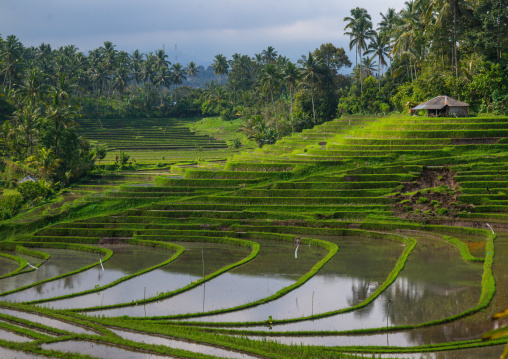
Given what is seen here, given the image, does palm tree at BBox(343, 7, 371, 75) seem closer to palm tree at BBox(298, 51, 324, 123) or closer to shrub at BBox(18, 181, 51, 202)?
palm tree at BBox(298, 51, 324, 123)

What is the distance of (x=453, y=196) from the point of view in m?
34.0

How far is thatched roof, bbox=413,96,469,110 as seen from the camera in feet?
142

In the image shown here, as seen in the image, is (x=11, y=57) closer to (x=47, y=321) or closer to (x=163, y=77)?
(x=163, y=77)

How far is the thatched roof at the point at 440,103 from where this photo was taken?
142 feet

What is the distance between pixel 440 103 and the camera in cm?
4350

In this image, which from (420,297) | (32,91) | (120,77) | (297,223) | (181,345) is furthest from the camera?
(120,77)

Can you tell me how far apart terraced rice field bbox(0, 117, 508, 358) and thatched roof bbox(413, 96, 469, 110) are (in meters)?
1.59

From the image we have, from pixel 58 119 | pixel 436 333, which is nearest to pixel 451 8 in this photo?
pixel 58 119

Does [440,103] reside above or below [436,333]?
above

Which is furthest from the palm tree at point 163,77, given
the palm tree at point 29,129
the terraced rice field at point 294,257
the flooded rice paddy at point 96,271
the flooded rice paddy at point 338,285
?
the flooded rice paddy at point 338,285

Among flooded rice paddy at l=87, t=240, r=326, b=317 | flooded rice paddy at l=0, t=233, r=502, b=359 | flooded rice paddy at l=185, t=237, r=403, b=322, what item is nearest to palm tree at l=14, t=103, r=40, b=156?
flooded rice paddy at l=0, t=233, r=502, b=359

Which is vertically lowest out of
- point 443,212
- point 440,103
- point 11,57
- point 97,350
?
point 97,350

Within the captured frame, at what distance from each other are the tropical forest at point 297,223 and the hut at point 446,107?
166 millimetres

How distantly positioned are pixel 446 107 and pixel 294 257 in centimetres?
2168
